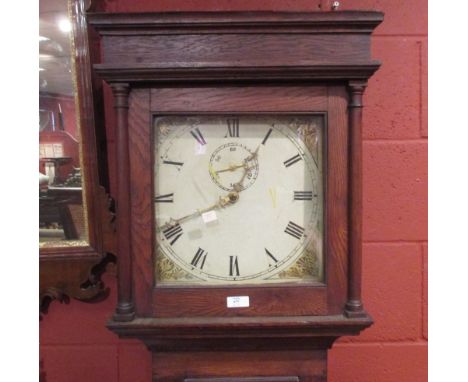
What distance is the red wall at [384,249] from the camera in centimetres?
91

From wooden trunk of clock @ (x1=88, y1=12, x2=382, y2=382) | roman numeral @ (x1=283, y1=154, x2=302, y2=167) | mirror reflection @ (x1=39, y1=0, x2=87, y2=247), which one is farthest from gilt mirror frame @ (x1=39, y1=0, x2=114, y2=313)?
roman numeral @ (x1=283, y1=154, x2=302, y2=167)

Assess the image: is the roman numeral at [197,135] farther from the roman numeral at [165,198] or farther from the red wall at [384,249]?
the red wall at [384,249]

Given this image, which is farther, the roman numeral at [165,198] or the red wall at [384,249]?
the red wall at [384,249]

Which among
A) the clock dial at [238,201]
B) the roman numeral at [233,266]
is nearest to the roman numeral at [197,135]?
the clock dial at [238,201]

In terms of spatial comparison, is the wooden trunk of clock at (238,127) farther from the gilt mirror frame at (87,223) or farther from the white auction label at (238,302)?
the gilt mirror frame at (87,223)

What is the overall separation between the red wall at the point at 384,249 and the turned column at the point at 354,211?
25cm

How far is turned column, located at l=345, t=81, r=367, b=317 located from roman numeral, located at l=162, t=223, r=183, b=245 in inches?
11.9

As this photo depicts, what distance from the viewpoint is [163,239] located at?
71 cm

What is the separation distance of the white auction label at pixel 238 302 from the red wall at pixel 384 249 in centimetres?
35

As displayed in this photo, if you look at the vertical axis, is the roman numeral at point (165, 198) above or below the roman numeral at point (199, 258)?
above

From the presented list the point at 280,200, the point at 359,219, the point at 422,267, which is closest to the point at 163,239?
the point at 280,200

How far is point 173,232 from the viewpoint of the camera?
28.2 inches

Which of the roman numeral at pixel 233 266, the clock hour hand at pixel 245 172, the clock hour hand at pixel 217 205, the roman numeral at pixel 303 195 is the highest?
the clock hour hand at pixel 245 172
